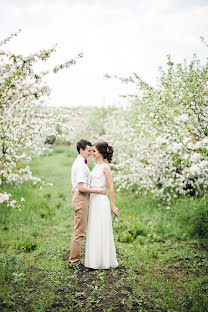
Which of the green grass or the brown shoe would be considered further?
the brown shoe

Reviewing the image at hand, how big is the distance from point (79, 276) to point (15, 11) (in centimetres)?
590

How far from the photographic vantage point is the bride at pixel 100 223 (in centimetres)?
475

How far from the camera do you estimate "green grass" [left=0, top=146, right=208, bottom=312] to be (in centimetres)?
377

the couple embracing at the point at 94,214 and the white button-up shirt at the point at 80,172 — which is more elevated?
the white button-up shirt at the point at 80,172

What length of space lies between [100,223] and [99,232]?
0.16 m

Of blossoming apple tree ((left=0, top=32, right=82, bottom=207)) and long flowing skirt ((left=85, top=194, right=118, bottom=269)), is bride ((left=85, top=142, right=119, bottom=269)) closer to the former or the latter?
long flowing skirt ((left=85, top=194, right=118, bottom=269))

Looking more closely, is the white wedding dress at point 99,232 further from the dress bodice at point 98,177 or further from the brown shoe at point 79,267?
the brown shoe at point 79,267

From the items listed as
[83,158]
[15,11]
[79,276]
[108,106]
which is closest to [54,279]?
[79,276]

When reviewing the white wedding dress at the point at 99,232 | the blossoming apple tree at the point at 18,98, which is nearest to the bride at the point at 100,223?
the white wedding dress at the point at 99,232

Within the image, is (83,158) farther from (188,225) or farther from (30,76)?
(188,225)

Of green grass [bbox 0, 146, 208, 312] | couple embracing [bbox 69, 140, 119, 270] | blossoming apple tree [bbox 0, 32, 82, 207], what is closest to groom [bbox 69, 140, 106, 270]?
couple embracing [bbox 69, 140, 119, 270]

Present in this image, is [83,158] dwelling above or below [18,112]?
below

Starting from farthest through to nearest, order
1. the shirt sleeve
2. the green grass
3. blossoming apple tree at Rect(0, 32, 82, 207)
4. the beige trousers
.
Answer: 1. the beige trousers
2. the shirt sleeve
3. blossoming apple tree at Rect(0, 32, 82, 207)
4. the green grass

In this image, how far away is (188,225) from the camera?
6.52 metres
